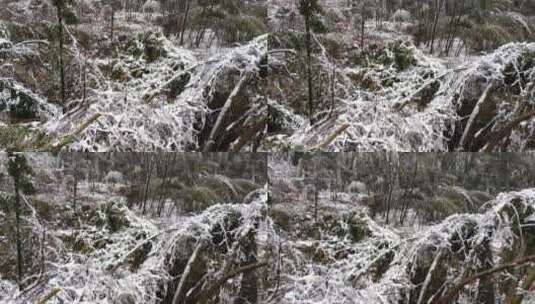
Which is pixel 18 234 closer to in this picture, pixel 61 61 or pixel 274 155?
pixel 61 61

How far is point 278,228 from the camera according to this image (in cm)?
336

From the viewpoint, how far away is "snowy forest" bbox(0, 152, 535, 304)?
3328 mm

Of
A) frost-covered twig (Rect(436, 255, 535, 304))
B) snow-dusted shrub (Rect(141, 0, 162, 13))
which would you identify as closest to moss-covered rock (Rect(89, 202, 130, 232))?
snow-dusted shrub (Rect(141, 0, 162, 13))

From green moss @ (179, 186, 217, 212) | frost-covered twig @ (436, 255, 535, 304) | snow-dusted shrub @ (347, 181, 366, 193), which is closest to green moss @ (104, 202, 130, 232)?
green moss @ (179, 186, 217, 212)

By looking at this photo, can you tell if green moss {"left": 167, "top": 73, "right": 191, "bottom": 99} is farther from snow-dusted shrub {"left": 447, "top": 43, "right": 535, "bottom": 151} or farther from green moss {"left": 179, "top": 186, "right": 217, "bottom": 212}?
snow-dusted shrub {"left": 447, "top": 43, "right": 535, "bottom": 151}

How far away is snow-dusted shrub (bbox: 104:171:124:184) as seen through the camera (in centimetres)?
332

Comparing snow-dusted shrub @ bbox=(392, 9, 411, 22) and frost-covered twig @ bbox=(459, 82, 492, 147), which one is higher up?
snow-dusted shrub @ bbox=(392, 9, 411, 22)

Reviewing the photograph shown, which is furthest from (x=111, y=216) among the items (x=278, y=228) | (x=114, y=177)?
(x=278, y=228)

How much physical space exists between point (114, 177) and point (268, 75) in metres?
0.77

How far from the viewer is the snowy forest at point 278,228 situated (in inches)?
131

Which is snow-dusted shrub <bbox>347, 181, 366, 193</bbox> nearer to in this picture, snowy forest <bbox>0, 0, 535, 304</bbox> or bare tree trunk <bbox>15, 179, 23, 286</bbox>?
snowy forest <bbox>0, 0, 535, 304</bbox>

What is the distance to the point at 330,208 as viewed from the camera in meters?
3.36

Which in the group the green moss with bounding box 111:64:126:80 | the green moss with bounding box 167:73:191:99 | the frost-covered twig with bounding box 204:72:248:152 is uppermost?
the green moss with bounding box 111:64:126:80

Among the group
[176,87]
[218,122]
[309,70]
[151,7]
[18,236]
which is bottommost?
[18,236]
